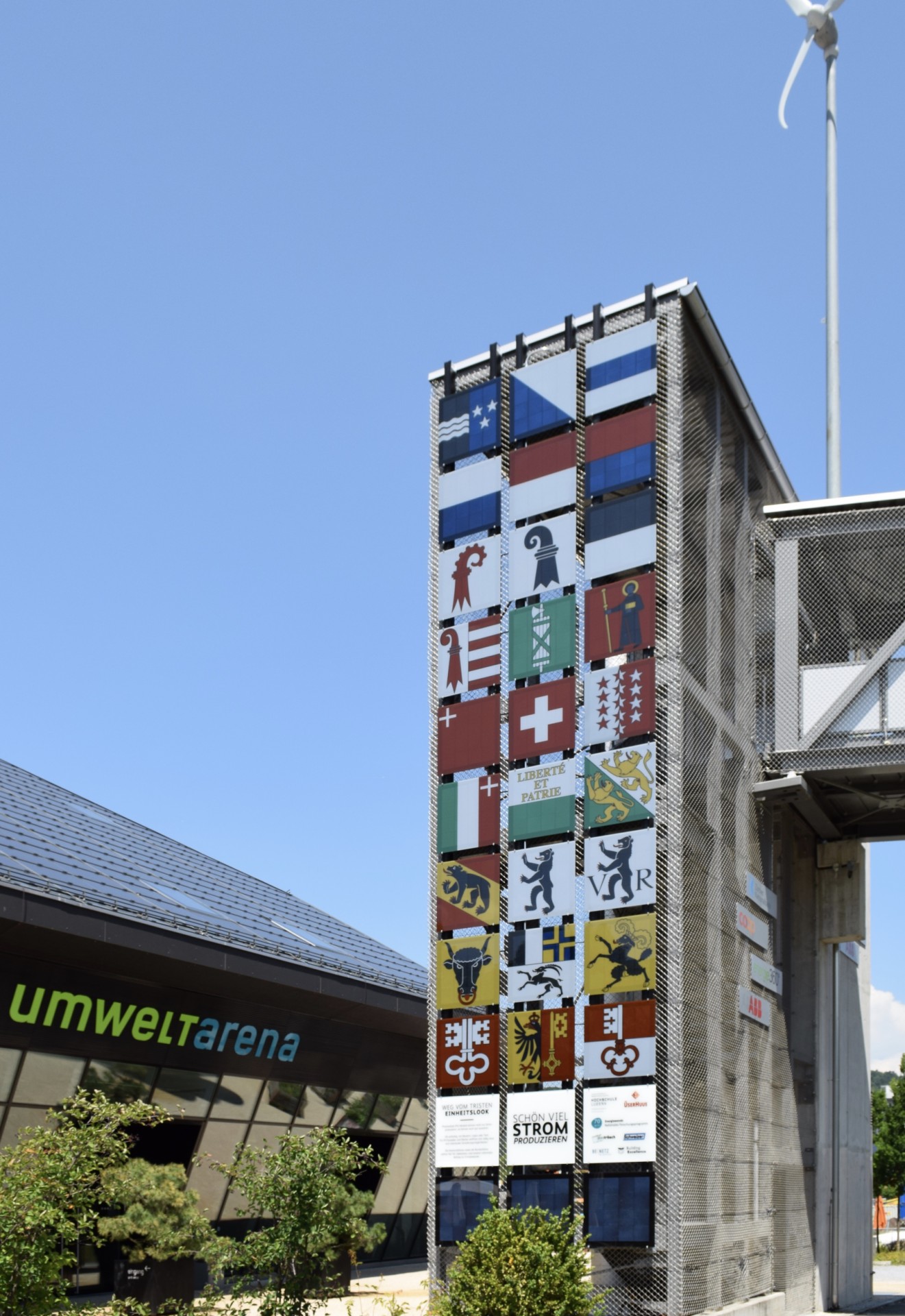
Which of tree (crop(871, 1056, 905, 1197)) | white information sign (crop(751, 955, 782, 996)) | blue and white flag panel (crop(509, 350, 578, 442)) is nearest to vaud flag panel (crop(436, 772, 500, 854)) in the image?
white information sign (crop(751, 955, 782, 996))

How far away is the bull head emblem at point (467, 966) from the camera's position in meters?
30.0

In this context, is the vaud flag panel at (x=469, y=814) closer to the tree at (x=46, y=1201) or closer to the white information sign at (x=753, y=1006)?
the white information sign at (x=753, y=1006)

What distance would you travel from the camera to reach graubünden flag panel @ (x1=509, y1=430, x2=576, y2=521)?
31156 mm

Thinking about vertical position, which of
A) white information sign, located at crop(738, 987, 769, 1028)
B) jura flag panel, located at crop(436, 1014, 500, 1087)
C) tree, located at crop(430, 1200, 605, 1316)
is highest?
white information sign, located at crop(738, 987, 769, 1028)

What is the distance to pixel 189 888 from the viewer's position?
41656mm

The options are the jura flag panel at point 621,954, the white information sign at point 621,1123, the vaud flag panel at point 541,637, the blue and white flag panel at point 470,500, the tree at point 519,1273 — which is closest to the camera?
the tree at point 519,1273

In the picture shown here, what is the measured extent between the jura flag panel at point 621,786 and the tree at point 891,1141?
67633 millimetres

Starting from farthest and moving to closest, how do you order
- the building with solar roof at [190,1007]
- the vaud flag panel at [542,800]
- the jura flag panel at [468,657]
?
the building with solar roof at [190,1007] < the jura flag panel at [468,657] < the vaud flag panel at [542,800]

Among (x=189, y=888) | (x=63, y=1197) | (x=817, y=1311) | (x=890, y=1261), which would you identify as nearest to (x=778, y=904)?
(x=817, y=1311)

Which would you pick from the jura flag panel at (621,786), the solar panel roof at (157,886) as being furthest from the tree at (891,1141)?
the jura flag panel at (621,786)

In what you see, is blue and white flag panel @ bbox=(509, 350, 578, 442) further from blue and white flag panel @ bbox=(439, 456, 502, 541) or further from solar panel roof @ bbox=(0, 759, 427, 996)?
solar panel roof @ bbox=(0, 759, 427, 996)

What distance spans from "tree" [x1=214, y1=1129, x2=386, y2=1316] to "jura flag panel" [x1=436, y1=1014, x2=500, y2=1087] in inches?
166

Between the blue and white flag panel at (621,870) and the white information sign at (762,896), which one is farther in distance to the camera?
the white information sign at (762,896)

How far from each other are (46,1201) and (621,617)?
1617cm
